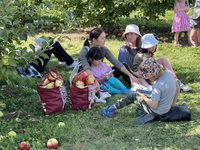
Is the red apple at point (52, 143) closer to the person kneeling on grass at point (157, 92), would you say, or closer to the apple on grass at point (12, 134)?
the apple on grass at point (12, 134)

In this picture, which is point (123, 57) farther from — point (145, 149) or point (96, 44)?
point (145, 149)

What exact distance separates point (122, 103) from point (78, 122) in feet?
2.29

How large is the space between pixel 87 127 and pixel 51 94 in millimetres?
819

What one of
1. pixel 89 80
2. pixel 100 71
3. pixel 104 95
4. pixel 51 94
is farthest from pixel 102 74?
pixel 51 94

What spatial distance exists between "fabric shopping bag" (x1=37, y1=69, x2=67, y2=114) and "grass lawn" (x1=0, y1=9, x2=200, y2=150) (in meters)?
0.11

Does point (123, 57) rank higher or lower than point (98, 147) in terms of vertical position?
higher

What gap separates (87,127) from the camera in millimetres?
3457

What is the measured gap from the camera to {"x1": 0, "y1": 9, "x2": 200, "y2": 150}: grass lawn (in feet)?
9.78

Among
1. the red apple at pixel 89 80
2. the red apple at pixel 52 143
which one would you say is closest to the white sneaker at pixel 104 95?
the red apple at pixel 89 80

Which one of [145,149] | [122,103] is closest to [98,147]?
[145,149]

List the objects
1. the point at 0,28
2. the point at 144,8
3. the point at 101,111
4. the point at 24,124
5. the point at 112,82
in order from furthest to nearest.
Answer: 1. the point at 144,8
2. the point at 112,82
3. the point at 101,111
4. the point at 24,124
5. the point at 0,28

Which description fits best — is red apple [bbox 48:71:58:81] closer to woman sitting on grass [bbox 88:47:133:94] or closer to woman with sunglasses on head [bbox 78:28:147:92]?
woman with sunglasses on head [bbox 78:28:147:92]

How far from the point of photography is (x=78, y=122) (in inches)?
142

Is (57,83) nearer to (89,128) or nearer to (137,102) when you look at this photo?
(89,128)
